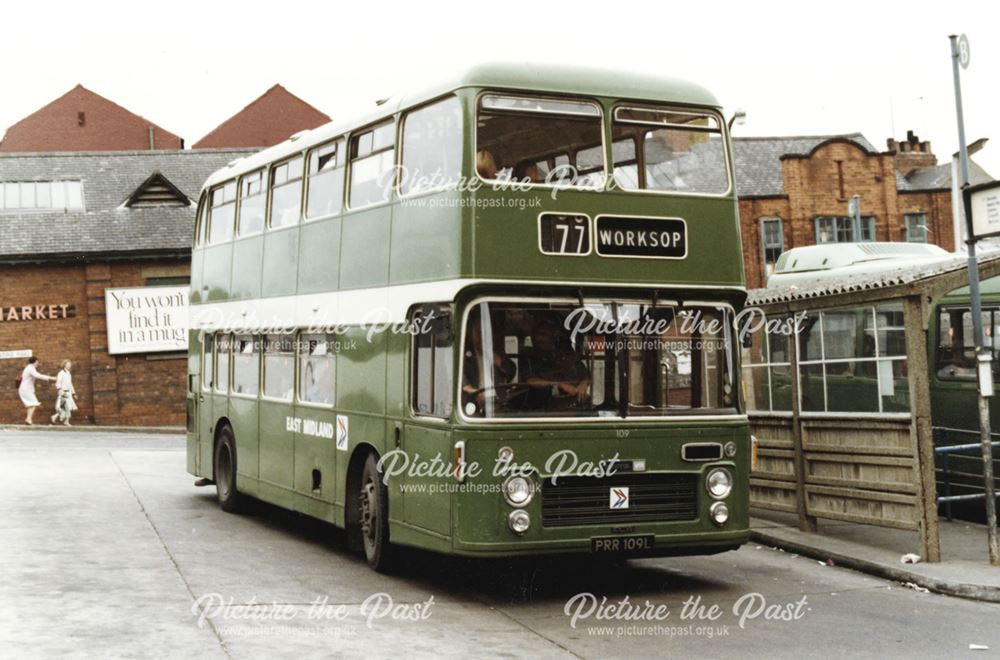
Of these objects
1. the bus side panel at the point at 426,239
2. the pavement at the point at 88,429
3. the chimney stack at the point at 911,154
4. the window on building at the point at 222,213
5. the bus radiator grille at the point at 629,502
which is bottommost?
the bus radiator grille at the point at 629,502

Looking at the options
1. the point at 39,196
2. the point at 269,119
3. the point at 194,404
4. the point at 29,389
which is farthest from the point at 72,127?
the point at 194,404

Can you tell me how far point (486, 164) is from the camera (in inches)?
409

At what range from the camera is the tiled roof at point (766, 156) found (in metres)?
53.9

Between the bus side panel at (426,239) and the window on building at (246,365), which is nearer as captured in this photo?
the bus side panel at (426,239)

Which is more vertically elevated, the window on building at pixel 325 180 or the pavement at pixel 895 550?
the window on building at pixel 325 180

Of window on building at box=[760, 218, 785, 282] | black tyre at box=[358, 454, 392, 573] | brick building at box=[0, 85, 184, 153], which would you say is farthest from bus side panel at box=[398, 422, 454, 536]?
brick building at box=[0, 85, 184, 153]

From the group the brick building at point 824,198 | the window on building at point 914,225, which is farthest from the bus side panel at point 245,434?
the window on building at point 914,225

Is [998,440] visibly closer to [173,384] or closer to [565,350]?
[565,350]

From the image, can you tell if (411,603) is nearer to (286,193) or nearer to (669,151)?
(669,151)

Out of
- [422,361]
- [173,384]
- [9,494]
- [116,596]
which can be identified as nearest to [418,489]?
[422,361]

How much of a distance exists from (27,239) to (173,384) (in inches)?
251

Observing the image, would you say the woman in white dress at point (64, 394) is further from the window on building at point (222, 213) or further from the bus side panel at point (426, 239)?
the bus side panel at point (426, 239)

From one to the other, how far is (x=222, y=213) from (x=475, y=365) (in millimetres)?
7914

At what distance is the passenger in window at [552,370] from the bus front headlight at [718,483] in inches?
50.3
